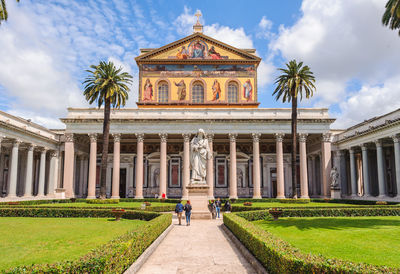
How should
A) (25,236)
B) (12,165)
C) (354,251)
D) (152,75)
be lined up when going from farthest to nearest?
(152,75)
(12,165)
(25,236)
(354,251)

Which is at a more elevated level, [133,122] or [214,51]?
[214,51]

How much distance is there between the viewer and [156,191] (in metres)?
47.0

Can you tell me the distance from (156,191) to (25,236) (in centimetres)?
3431

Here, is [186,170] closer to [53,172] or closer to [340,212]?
[53,172]

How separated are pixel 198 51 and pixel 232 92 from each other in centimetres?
774

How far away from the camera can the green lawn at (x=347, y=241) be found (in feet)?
30.3

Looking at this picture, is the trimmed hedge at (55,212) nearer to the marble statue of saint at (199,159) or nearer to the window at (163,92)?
the marble statue of saint at (199,159)

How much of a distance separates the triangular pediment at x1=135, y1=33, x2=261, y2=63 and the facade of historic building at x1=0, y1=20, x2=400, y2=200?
0.15m

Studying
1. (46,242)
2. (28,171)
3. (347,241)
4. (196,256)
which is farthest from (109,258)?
(28,171)

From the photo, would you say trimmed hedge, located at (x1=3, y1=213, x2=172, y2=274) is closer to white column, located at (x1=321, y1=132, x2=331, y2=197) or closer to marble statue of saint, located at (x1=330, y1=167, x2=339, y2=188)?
marble statue of saint, located at (x1=330, y1=167, x2=339, y2=188)

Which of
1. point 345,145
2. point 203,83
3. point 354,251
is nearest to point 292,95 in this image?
point 345,145

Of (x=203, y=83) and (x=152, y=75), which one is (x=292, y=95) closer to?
(x=203, y=83)

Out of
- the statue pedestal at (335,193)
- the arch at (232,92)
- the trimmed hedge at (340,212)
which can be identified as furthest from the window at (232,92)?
the trimmed hedge at (340,212)

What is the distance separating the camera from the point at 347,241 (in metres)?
11.5
